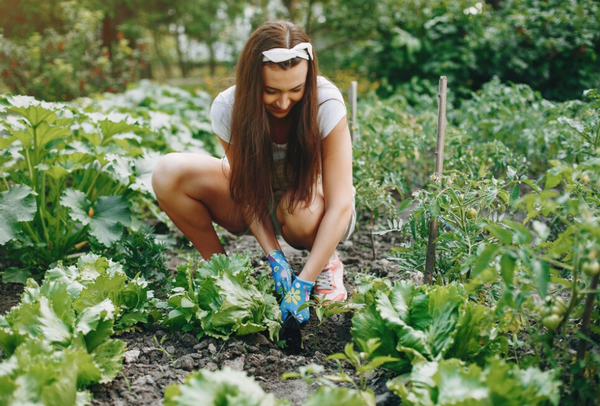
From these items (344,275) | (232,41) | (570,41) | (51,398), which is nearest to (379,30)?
(570,41)

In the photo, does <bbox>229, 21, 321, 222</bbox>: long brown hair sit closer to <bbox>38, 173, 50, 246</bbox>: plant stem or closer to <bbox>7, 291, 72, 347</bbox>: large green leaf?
<bbox>7, 291, 72, 347</bbox>: large green leaf

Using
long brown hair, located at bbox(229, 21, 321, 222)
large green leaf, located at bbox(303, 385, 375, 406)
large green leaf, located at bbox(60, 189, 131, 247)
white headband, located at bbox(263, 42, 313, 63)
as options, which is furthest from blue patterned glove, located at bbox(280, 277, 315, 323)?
large green leaf, located at bbox(60, 189, 131, 247)

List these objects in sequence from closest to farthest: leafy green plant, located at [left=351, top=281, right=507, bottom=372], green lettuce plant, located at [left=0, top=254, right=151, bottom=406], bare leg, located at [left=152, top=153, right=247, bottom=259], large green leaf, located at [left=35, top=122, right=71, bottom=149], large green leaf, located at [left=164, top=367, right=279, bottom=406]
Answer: large green leaf, located at [left=164, top=367, right=279, bottom=406]
green lettuce plant, located at [left=0, top=254, right=151, bottom=406]
leafy green plant, located at [left=351, top=281, right=507, bottom=372]
bare leg, located at [left=152, top=153, right=247, bottom=259]
large green leaf, located at [left=35, top=122, right=71, bottom=149]

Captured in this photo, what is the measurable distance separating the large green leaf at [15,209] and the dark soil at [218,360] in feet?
2.33

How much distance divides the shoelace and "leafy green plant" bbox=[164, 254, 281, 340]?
0.92ft

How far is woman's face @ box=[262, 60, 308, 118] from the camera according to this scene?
1.89 meters

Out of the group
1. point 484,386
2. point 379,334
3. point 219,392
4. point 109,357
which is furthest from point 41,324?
point 484,386

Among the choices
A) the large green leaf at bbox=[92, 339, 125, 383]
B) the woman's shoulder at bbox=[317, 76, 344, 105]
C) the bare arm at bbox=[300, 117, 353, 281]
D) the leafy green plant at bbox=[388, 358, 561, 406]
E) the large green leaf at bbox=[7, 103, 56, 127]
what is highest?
the woman's shoulder at bbox=[317, 76, 344, 105]

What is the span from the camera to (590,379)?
138cm

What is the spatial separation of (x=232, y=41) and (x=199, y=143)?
483 centimetres

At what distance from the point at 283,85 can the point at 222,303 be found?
82cm

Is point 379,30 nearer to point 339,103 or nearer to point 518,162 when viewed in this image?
point 518,162

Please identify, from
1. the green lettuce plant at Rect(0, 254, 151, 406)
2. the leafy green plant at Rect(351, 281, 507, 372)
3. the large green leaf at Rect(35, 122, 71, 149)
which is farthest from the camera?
the large green leaf at Rect(35, 122, 71, 149)

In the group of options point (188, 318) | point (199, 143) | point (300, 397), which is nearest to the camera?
point (300, 397)
